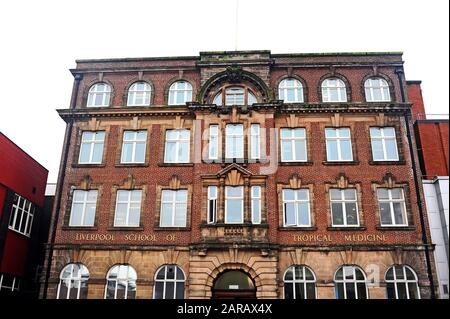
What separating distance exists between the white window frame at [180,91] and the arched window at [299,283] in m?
11.5

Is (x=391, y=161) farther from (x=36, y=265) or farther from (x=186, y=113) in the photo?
(x=36, y=265)

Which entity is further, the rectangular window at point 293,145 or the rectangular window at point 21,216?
the rectangular window at point 21,216

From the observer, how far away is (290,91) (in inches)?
1012

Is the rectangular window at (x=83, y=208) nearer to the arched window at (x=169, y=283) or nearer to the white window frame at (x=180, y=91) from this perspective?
the arched window at (x=169, y=283)

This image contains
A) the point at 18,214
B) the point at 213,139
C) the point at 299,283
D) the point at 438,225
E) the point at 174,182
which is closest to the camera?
the point at 299,283

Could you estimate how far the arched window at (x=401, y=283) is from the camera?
70.0 feet

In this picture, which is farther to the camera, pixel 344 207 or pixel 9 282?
pixel 9 282

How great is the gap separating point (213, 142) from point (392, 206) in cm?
1040

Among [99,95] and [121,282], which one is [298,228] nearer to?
[121,282]

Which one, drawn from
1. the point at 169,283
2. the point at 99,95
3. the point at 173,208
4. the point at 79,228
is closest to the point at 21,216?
the point at 79,228

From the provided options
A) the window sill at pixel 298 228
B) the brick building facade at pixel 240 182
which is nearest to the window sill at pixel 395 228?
the brick building facade at pixel 240 182

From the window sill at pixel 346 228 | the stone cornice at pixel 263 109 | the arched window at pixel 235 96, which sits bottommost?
the window sill at pixel 346 228

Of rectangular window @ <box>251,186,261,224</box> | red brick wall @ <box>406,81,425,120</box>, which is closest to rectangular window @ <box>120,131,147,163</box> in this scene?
rectangular window @ <box>251,186,261,224</box>

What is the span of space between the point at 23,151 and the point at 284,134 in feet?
50.5
